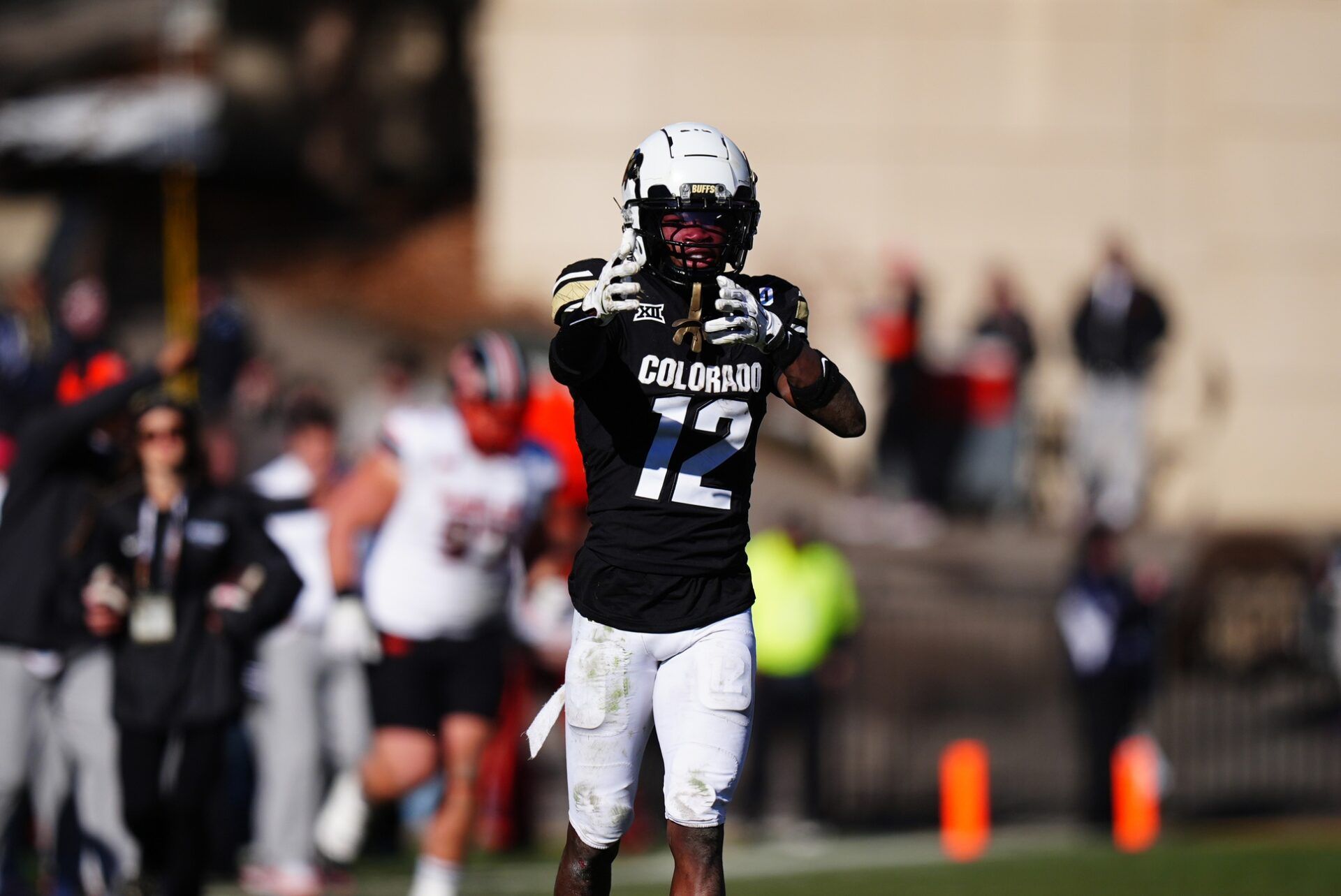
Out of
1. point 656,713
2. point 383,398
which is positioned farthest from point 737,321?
point 383,398

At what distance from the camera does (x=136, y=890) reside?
25.3 ft

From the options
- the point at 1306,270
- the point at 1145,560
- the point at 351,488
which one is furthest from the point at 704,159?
the point at 1306,270

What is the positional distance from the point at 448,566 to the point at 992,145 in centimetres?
1386

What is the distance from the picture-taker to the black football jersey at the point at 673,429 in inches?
231

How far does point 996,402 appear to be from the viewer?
60.8 ft

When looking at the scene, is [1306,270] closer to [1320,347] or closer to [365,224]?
[1320,347]

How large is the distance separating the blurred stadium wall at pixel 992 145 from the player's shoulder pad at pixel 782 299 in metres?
15.0

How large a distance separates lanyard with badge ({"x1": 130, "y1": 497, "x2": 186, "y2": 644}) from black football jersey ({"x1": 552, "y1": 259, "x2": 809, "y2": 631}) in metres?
2.38

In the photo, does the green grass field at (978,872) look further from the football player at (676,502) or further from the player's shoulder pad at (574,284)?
the player's shoulder pad at (574,284)

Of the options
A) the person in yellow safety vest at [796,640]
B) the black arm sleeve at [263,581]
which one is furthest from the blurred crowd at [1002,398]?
the black arm sleeve at [263,581]

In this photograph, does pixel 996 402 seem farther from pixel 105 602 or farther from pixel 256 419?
pixel 105 602

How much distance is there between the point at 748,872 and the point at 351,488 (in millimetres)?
3627

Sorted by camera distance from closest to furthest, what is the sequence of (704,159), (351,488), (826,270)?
(704,159)
(351,488)
(826,270)

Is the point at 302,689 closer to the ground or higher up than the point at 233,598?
closer to the ground
